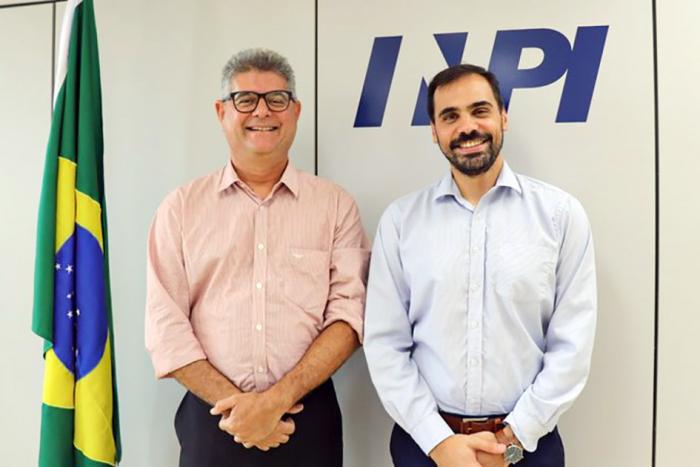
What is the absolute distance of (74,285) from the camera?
219 cm

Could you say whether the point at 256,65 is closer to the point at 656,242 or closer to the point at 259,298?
the point at 259,298

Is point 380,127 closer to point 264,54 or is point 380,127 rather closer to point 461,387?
point 264,54

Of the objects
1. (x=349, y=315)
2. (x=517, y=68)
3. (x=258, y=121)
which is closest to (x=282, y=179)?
(x=258, y=121)

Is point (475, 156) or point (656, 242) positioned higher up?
point (475, 156)

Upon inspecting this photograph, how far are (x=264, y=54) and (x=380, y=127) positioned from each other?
58cm

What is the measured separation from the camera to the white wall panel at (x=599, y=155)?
2.22m

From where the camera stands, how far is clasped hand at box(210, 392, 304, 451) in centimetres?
184

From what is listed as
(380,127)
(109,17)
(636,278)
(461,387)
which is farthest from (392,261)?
(109,17)

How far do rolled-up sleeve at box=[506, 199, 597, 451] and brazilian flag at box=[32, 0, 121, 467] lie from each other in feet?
4.75

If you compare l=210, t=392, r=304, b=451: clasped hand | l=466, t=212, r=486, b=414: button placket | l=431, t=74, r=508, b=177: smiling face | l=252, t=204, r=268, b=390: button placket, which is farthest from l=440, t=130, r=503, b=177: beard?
l=210, t=392, r=304, b=451: clasped hand

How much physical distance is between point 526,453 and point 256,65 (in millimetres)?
1518

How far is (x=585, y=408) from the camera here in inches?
88.8

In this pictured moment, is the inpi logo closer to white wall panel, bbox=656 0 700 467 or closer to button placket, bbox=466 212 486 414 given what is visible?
white wall panel, bbox=656 0 700 467

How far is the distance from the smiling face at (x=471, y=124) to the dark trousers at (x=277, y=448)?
36.2 inches
